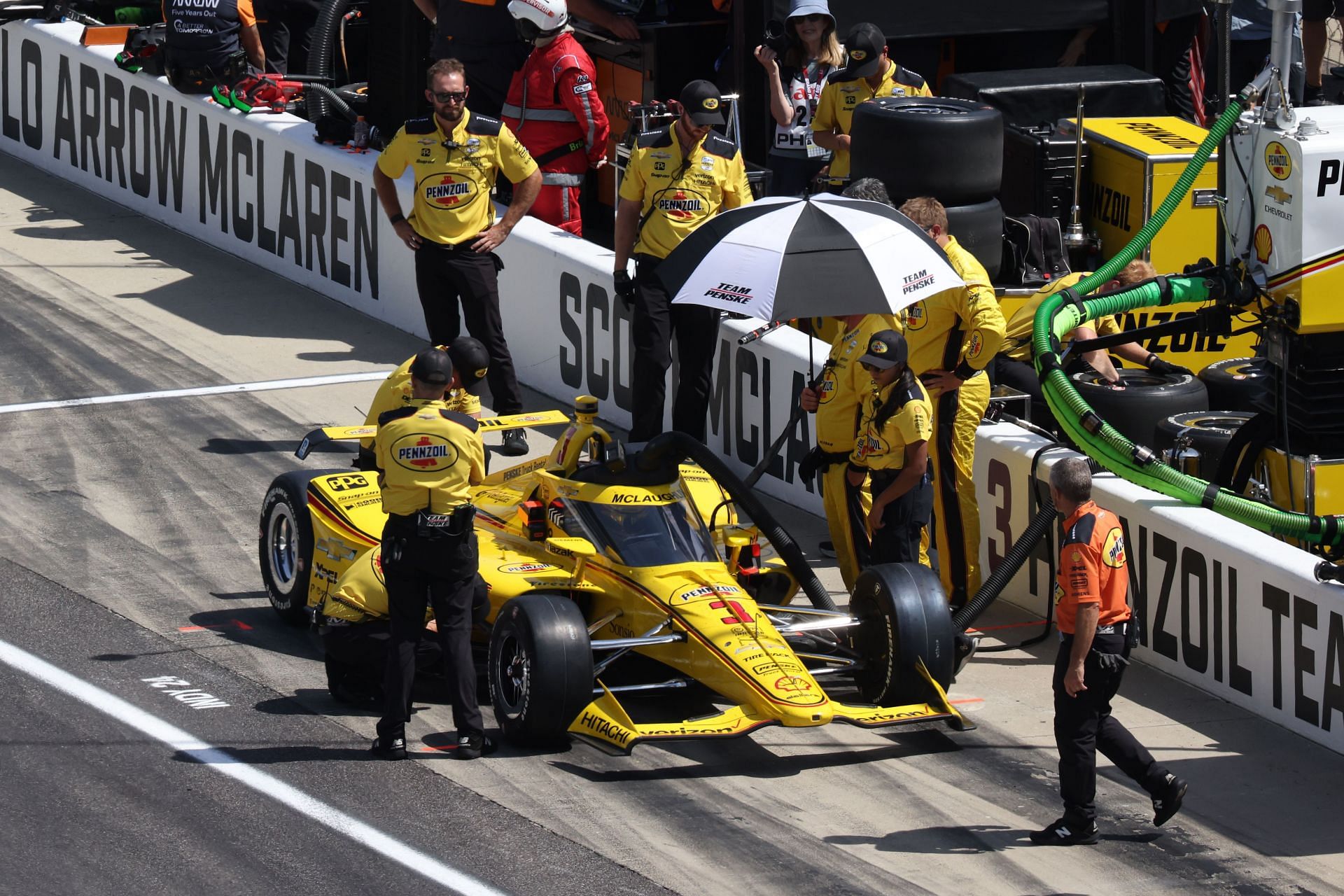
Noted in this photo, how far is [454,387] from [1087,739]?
3.87 meters

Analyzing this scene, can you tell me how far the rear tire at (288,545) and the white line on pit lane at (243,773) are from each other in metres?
1.13

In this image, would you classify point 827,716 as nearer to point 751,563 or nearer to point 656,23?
point 751,563

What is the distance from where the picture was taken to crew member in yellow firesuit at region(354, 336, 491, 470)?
33.7 feet

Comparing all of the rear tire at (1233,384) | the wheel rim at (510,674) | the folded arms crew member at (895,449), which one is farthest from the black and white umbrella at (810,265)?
the rear tire at (1233,384)

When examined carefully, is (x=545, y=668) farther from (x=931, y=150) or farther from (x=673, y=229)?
(x=931, y=150)

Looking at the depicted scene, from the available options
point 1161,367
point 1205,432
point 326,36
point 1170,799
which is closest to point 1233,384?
point 1161,367

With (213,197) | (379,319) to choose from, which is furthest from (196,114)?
(379,319)

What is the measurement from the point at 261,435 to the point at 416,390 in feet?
15.5

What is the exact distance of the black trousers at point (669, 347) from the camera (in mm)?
12328

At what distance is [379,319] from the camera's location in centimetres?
1595

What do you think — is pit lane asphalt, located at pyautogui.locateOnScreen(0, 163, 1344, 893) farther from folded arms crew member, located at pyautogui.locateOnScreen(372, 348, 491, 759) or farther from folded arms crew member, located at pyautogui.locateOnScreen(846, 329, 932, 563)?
folded arms crew member, located at pyautogui.locateOnScreen(846, 329, 932, 563)

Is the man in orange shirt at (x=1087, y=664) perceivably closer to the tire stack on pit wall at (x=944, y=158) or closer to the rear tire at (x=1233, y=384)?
the rear tire at (x=1233, y=384)

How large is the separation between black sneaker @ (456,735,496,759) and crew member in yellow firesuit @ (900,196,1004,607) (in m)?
2.90

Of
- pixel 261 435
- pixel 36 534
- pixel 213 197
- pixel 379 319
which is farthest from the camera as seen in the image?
pixel 213 197
